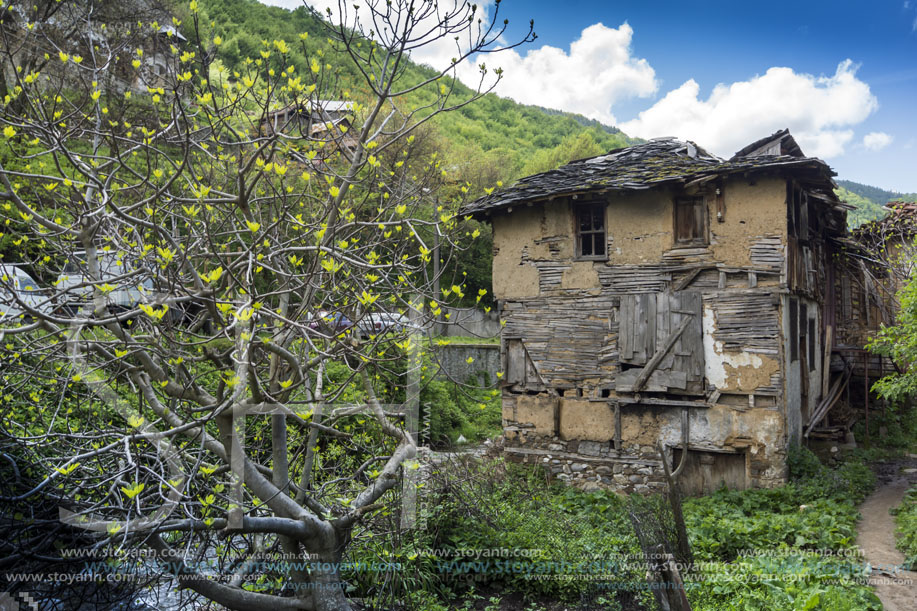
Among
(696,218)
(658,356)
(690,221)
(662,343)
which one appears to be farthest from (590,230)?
(658,356)

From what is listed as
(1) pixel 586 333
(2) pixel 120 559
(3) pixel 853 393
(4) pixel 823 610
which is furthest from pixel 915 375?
(2) pixel 120 559

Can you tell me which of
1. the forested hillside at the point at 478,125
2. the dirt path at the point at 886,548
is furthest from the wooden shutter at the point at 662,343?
the forested hillside at the point at 478,125

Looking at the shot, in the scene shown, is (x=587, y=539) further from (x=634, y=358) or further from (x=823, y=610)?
(x=634, y=358)

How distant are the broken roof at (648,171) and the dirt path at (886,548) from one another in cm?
556

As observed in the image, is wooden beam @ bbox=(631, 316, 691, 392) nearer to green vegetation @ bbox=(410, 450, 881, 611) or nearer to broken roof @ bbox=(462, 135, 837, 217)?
green vegetation @ bbox=(410, 450, 881, 611)

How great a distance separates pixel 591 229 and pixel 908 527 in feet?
22.4

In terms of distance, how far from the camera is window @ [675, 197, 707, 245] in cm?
Result: 1051

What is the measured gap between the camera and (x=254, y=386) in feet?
12.0

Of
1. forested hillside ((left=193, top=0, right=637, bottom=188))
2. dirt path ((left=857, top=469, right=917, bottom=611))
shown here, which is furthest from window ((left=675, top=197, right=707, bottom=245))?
forested hillside ((left=193, top=0, right=637, bottom=188))

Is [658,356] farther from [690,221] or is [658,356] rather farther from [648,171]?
[648,171]

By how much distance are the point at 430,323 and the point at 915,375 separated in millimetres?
9098

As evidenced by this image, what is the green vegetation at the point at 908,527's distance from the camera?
21.5ft

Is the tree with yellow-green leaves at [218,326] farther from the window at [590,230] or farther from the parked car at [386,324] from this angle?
the window at [590,230]

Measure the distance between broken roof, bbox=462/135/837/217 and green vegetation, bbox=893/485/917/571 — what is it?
17.8 ft
